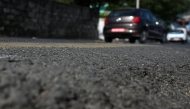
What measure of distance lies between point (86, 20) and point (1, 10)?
18.1 ft

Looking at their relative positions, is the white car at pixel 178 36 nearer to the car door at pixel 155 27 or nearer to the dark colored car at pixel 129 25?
the car door at pixel 155 27

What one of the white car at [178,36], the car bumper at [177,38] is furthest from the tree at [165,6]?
the car bumper at [177,38]

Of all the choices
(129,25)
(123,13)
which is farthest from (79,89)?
(123,13)

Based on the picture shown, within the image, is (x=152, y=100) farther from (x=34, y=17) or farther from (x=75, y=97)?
(x=34, y=17)

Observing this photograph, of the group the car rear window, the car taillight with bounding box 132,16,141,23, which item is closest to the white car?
the car rear window

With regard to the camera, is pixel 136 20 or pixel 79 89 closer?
pixel 79 89

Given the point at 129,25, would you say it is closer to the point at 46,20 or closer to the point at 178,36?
the point at 46,20

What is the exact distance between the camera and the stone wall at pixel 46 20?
36.9ft

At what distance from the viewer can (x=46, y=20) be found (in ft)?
42.8

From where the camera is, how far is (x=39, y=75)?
1.91 meters

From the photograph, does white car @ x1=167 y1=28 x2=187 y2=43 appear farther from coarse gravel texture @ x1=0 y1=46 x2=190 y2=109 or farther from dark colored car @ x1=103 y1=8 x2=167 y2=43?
coarse gravel texture @ x1=0 y1=46 x2=190 y2=109

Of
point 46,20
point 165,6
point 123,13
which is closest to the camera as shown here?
point 123,13

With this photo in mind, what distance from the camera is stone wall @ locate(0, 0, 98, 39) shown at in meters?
11.2

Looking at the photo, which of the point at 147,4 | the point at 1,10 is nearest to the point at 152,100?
the point at 1,10
